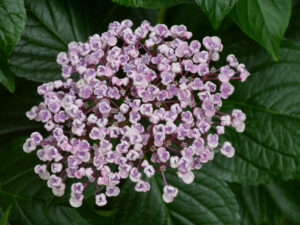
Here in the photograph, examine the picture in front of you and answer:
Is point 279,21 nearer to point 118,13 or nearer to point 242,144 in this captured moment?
point 242,144

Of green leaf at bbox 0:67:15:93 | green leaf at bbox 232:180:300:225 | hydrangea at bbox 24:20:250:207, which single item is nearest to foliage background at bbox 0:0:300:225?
green leaf at bbox 0:67:15:93

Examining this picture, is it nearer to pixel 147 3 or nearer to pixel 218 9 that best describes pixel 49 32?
pixel 147 3

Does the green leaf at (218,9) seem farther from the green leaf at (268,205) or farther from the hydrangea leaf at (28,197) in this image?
the green leaf at (268,205)

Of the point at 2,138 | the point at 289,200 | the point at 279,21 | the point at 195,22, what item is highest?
the point at 279,21

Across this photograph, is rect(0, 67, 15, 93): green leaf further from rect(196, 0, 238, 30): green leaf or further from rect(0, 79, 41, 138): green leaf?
rect(196, 0, 238, 30): green leaf

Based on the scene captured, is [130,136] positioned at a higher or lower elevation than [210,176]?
higher

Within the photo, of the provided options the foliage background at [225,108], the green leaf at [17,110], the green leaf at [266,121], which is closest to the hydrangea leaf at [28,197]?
the foliage background at [225,108]

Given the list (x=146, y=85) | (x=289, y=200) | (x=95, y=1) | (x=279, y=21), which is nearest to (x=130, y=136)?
(x=146, y=85)
